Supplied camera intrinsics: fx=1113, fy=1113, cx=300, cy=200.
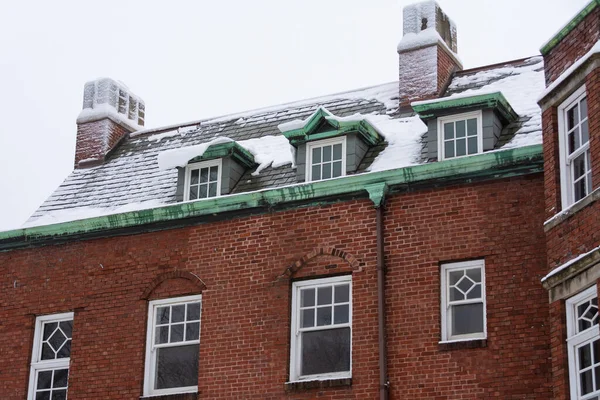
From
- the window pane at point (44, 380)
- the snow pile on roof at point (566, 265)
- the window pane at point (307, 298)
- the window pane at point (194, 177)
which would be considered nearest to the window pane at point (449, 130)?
the window pane at point (307, 298)

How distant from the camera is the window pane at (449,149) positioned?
833 inches

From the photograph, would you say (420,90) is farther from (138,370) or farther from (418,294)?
(138,370)

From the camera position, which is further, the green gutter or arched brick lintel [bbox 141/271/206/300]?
arched brick lintel [bbox 141/271/206/300]

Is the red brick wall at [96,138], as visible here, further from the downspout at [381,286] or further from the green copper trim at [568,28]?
the green copper trim at [568,28]

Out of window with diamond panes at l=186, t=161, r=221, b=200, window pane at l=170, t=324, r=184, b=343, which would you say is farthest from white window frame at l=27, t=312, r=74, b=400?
window with diamond panes at l=186, t=161, r=221, b=200

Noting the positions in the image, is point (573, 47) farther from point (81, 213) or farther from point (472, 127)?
point (81, 213)

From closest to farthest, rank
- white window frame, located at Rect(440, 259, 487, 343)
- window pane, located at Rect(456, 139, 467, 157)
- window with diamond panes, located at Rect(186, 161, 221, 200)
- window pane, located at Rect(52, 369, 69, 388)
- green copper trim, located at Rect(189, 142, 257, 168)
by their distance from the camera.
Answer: white window frame, located at Rect(440, 259, 487, 343) → window pane, located at Rect(456, 139, 467, 157) → window pane, located at Rect(52, 369, 69, 388) → green copper trim, located at Rect(189, 142, 257, 168) → window with diamond panes, located at Rect(186, 161, 221, 200)

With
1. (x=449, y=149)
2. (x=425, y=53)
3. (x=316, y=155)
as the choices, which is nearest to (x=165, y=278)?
(x=316, y=155)

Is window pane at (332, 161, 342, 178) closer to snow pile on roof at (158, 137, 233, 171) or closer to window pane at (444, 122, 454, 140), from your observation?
window pane at (444, 122, 454, 140)

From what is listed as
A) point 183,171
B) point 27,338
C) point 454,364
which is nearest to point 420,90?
point 183,171

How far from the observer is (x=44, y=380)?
23.3m

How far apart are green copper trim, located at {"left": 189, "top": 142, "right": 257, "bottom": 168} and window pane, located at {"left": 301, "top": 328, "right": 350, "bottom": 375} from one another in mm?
4519

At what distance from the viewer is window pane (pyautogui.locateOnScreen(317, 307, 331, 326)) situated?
818 inches

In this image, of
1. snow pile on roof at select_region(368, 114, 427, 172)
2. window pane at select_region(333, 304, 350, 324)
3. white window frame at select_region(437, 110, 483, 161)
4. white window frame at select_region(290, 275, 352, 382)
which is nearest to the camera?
white window frame at select_region(290, 275, 352, 382)
